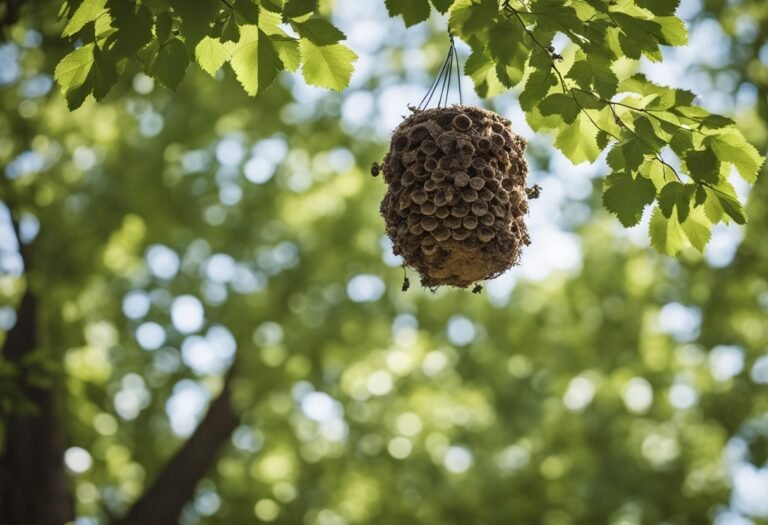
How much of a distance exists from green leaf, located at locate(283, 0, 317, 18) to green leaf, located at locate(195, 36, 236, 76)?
0.29 m

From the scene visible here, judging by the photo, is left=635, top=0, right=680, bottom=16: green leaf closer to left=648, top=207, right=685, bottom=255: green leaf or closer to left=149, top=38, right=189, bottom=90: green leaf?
left=648, top=207, right=685, bottom=255: green leaf

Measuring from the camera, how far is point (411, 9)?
2.31 metres

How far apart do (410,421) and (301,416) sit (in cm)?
128

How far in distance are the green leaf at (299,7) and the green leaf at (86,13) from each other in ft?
1.81

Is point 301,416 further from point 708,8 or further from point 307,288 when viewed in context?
point 708,8

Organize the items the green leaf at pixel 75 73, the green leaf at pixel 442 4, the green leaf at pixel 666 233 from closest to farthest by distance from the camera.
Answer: the green leaf at pixel 442 4, the green leaf at pixel 75 73, the green leaf at pixel 666 233

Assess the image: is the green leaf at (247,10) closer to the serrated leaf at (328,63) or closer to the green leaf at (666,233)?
the serrated leaf at (328,63)

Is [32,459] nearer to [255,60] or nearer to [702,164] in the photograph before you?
[255,60]

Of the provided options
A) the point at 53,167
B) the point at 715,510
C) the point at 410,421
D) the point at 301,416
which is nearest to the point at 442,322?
the point at 410,421

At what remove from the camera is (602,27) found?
8.13 feet

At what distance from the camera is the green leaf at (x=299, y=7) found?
236cm

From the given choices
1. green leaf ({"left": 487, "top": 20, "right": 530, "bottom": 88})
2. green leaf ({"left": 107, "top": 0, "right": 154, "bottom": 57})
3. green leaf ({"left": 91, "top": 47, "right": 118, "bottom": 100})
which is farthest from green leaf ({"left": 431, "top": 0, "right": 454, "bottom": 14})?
green leaf ({"left": 91, "top": 47, "right": 118, "bottom": 100})

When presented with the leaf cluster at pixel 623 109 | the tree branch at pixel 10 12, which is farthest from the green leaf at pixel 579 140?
the tree branch at pixel 10 12

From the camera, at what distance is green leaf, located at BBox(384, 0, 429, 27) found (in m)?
2.31
